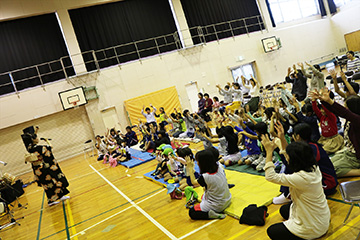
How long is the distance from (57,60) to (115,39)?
325cm

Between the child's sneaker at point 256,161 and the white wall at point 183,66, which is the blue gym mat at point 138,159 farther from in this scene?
the white wall at point 183,66

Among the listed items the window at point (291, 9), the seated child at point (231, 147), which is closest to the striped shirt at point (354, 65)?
the seated child at point (231, 147)

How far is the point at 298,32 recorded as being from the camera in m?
20.2

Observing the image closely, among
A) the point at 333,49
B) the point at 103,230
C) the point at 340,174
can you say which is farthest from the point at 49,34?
the point at 333,49

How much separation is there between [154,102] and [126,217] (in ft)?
36.1

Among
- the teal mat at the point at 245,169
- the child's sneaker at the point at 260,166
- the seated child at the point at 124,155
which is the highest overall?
the seated child at the point at 124,155

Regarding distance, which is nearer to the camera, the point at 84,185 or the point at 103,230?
the point at 103,230

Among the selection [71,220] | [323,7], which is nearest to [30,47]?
[71,220]

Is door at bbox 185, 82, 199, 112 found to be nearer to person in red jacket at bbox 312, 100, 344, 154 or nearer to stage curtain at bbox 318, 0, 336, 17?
person in red jacket at bbox 312, 100, 344, 154

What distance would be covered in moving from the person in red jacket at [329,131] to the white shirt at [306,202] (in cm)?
215

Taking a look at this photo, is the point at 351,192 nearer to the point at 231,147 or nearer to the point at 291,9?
the point at 231,147

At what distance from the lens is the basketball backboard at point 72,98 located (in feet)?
46.1

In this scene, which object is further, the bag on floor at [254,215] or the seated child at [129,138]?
the seated child at [129,138]

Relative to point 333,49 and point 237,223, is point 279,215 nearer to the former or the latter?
point 237,223
